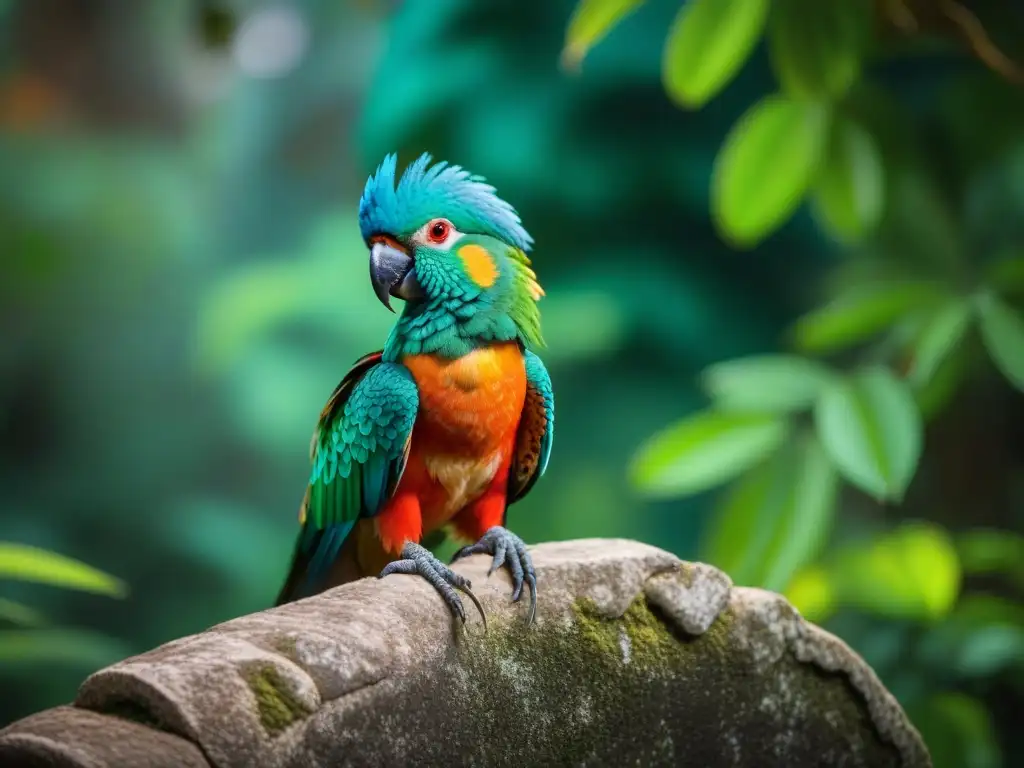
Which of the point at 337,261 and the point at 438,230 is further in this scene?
the point at 337,261

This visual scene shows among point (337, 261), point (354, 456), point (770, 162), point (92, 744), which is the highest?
point (337, 261)

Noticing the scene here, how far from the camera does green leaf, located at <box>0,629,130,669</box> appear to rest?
1.90 meters

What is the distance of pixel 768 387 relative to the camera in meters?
2.00

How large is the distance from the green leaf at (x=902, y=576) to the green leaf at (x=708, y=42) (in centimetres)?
106

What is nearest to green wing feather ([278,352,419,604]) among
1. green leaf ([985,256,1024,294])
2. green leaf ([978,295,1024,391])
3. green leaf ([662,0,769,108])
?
green leaf ([662,0,769,108])

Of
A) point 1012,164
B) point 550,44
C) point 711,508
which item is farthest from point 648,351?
point 1012,164

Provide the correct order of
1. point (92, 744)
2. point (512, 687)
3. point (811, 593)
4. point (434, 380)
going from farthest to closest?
point (811, 593)
point (434, 380)
point (512, 687)
point (92, 744)

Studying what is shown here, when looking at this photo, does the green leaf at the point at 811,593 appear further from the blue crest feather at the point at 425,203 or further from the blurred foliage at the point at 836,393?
the blue crest feather at the point at 425,203

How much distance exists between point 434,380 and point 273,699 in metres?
0.49

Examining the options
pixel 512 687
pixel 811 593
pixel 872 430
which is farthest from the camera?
pixel 811 593

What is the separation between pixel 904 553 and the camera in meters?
2.18

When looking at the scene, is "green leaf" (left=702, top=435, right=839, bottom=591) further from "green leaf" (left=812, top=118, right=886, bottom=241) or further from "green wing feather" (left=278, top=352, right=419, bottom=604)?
"green wing feather" (left=278, top=352, right=419, bottom=604)

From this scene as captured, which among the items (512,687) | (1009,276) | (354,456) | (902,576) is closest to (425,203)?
(354,456)

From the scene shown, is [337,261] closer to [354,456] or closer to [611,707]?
[354,456]
